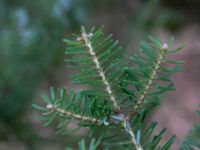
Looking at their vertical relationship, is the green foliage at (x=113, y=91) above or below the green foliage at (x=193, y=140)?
above

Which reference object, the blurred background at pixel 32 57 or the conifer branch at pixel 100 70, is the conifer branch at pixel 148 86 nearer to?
the conifer branch at pixel 100 70

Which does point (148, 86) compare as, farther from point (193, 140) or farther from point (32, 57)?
point (32, 57)

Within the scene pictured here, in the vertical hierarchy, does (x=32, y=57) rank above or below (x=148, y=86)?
above

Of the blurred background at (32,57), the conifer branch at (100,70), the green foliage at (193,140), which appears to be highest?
the blurred background at (32,57)

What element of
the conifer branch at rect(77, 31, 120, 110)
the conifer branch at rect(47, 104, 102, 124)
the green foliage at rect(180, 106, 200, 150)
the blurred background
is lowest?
the green foliage at rect(180, 106, 200, 150)

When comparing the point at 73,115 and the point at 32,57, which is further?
the point at 32,57

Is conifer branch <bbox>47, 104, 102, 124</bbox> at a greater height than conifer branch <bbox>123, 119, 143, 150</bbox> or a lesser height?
greater

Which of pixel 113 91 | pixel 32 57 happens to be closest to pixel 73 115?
pixel 113 91

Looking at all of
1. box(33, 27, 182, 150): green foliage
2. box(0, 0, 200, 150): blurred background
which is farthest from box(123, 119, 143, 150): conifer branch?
box(0, 0, 200, 150): blurred background

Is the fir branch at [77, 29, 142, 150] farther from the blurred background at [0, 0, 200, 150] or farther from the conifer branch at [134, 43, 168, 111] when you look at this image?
the blurred background at [0, 0, 200, 150]

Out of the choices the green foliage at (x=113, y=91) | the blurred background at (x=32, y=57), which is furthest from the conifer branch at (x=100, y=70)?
the blurred background at (x=32, y=57)

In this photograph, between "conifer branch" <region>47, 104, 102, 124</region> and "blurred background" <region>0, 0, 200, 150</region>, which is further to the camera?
"blurred background" <region>0, 0, 200, 150</region>
